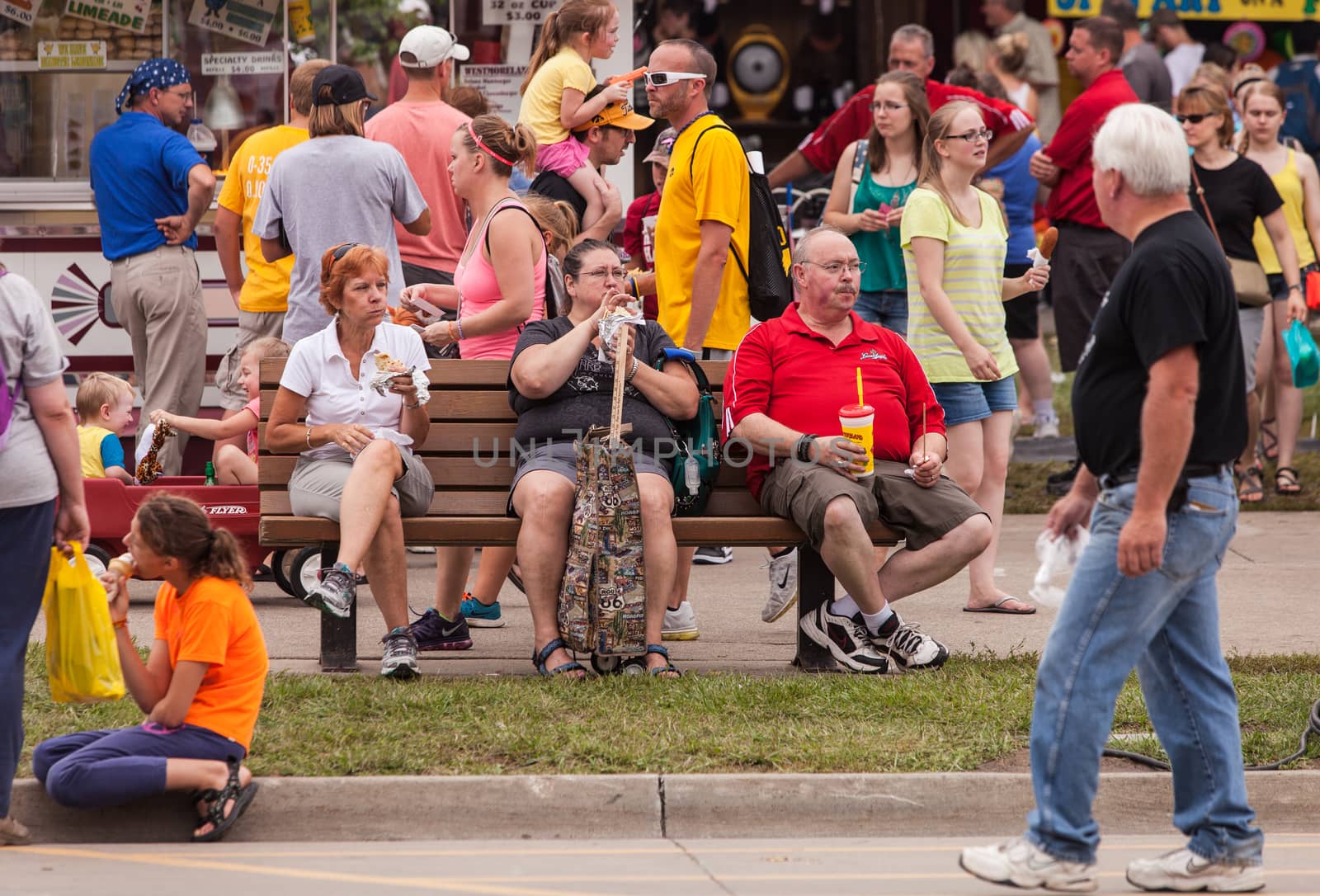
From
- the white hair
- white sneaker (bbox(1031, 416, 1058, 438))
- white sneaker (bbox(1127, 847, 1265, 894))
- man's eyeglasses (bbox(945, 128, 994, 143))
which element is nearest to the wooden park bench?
man's eyeglasses (bbox(945, 128, 994, 143))

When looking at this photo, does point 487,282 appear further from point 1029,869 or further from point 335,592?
point 1029,869

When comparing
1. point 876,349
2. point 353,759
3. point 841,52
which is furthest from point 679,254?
point 841,52

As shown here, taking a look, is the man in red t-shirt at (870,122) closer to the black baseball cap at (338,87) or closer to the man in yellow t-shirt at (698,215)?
the man in yellow t-shirt at (698,215)

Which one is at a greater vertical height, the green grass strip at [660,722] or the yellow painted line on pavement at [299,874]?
the green grass strip at [660,722]

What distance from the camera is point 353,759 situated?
5.27 metres

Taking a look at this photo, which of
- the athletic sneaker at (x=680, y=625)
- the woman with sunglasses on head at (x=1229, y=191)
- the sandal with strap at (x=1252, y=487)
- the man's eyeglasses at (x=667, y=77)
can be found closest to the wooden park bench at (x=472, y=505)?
the athletic sneaker at (x=680, y=625)

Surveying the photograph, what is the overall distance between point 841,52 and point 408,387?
1181 cm

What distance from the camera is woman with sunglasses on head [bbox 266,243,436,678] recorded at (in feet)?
20.8

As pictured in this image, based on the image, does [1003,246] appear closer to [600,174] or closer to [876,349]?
[876,349]

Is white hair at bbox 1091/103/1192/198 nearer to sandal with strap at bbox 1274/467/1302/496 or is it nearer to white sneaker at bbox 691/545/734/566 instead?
white sneaker at bbox 691/545/734/566

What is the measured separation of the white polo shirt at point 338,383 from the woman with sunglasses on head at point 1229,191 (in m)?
4.65

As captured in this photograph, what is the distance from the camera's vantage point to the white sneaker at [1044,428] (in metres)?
11.7

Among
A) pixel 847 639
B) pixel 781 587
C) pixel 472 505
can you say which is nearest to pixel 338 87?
pixel 472 505

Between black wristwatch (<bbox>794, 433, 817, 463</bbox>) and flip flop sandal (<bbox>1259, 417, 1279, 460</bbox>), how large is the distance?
203 inches
